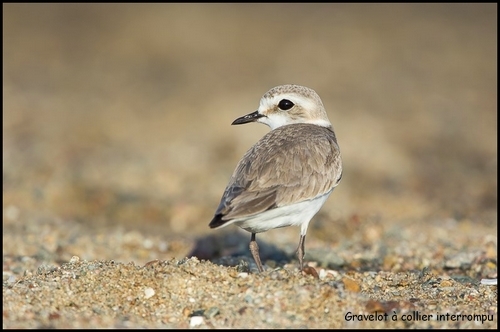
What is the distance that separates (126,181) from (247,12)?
15474 millimetres

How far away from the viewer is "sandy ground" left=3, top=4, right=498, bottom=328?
16.6ft

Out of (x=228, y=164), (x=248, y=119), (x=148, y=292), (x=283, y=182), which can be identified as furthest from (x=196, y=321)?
(x=228, y=164)

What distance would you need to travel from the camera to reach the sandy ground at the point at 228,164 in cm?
507

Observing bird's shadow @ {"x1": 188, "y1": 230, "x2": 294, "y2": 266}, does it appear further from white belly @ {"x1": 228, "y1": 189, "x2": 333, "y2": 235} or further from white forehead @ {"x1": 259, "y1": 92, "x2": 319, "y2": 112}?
white forehead @ {"x1": 259, "y1": 92, "x2": 319, "y2": 112}

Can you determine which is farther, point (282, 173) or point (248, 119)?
point (248, 119)

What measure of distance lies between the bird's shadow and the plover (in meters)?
1.41

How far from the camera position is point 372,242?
8.94m

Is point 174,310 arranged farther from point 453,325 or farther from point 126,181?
point 126,181

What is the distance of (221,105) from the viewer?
54.4ft

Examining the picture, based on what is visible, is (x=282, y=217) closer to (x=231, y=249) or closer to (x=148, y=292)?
(x=148, y=292)

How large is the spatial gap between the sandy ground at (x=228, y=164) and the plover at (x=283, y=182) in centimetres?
50

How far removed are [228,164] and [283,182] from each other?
7155 mm

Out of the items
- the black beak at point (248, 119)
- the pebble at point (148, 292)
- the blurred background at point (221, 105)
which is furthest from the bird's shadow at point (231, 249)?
the pebble at point (148, 292)

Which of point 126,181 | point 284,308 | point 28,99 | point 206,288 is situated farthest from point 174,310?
point 28,99
